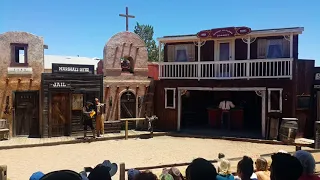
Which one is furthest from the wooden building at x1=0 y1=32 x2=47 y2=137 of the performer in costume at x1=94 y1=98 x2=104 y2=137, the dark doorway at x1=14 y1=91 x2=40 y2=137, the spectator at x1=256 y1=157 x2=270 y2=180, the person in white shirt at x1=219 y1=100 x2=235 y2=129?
the spectator at x1=256 y1=157 x2=270 y2=180

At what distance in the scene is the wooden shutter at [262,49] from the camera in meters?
17.2

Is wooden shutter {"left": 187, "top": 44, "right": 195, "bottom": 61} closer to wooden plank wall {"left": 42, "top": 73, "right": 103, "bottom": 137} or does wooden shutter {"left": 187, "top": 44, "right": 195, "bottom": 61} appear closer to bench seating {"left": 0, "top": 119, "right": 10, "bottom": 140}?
wooden plank wall {"left": 42, "top": 73, "right": 103, "bottom": 137}

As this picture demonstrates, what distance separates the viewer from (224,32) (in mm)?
16703

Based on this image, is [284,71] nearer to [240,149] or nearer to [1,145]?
[240,149]

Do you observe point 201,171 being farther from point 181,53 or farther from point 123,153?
point 181,53

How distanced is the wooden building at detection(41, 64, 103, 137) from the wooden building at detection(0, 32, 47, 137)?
0.54 meters

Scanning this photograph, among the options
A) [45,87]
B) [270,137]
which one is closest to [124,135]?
[45,87]

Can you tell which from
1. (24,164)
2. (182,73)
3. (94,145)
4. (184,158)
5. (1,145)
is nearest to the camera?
(24,164)

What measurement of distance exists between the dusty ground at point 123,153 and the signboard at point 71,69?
378 centimetres

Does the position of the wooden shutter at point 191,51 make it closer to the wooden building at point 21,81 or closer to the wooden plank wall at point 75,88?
the wooden plank wall at point 75,88

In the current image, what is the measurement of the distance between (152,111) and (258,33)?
715 cm

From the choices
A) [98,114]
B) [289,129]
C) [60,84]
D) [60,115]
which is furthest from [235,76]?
[60,115]

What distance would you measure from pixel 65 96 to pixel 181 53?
283 inches

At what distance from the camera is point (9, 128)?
15.2 meters
